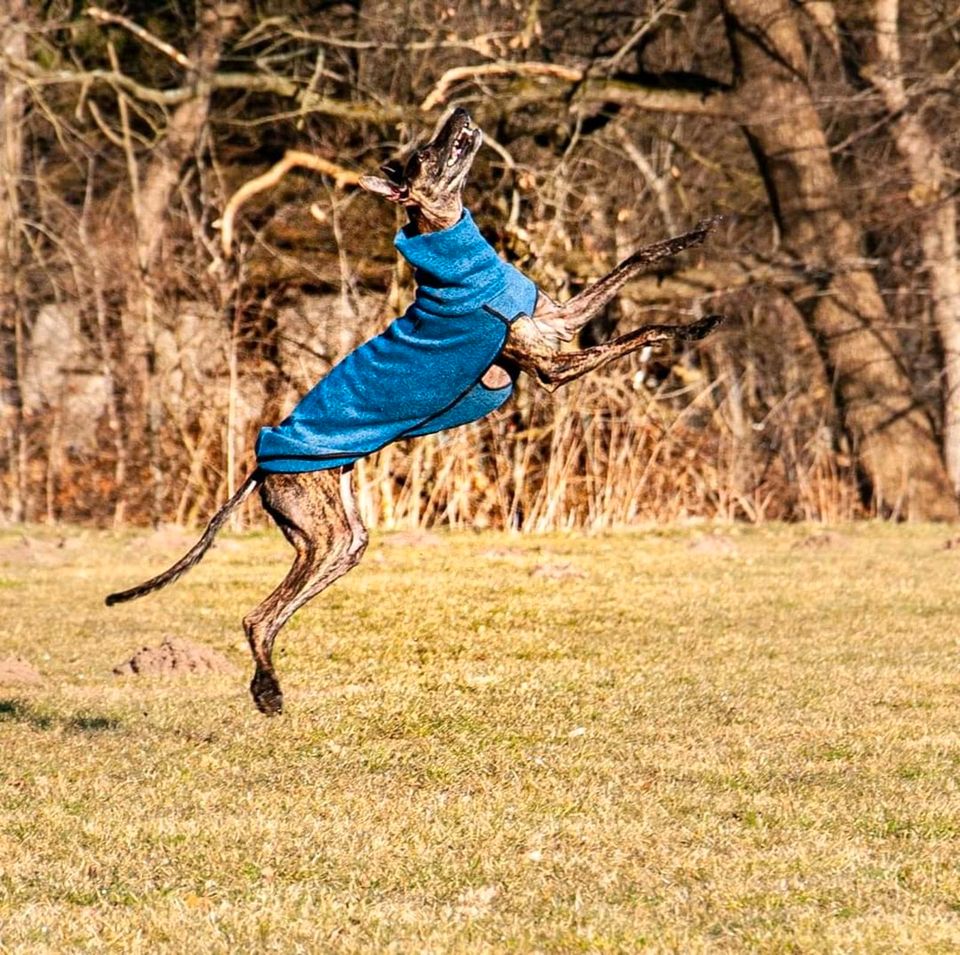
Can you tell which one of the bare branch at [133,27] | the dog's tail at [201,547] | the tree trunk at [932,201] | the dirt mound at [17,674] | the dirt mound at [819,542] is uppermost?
the bare branch at [133,27]

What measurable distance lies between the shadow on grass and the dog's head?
3.18m

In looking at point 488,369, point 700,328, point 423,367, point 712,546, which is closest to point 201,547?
point 423,367

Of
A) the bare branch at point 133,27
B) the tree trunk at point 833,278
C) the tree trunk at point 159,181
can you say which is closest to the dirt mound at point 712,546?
the tree trunk at point 833,278

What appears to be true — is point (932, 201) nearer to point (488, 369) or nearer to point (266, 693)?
point (488, 369)

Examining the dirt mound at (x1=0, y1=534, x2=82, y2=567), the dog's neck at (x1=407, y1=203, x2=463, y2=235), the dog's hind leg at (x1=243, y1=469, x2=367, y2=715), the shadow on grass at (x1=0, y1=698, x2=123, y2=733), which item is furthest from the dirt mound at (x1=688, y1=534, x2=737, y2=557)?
the dog's neck at (x1=407, y1=203, x2=463, y2=235)

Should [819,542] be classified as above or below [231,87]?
below

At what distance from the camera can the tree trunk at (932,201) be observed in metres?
20.5

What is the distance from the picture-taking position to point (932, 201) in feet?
67.6

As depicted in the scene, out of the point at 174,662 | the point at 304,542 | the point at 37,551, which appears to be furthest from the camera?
the point at 37,551

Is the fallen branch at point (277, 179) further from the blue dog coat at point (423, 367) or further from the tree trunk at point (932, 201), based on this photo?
the blue dog coat at point (423, 367)

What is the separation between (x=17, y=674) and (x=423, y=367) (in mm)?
4117

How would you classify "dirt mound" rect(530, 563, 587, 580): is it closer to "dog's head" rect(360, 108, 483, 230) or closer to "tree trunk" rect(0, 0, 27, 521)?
"dog's head" rect(360, 108, 483, 230)

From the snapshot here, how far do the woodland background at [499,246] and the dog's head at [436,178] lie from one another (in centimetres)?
1110

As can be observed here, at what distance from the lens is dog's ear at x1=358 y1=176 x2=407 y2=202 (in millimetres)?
6055
